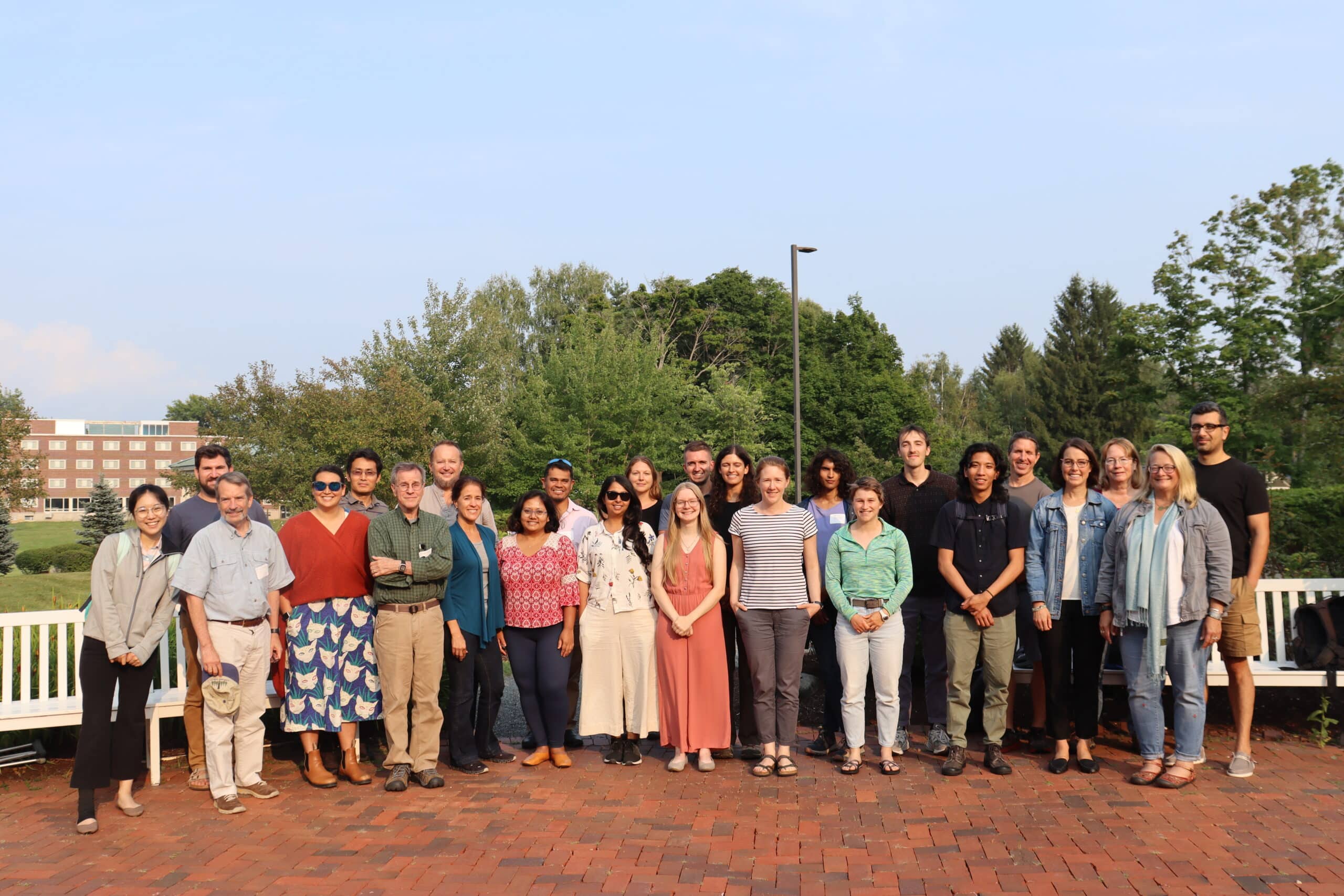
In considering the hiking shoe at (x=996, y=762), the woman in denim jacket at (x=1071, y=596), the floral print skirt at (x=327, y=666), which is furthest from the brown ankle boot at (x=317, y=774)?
the woman in denim jacket at (x=1071, y=596)

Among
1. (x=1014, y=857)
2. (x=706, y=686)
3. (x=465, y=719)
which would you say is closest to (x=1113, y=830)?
(x=1014, y=857)

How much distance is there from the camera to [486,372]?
3878 cm

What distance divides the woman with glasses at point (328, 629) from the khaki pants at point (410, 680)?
144 mm

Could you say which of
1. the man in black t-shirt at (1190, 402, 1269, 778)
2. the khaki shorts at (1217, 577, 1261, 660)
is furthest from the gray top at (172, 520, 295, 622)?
the khaki shorts at (1217, 577, 1261, 660)

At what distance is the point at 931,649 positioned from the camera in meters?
6.65

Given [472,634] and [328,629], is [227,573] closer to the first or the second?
[328,629]

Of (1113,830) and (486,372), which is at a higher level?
(486,372)

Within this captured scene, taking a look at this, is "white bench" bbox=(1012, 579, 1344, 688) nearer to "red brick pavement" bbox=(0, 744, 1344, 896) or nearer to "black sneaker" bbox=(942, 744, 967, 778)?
"red brick pavement" bbox=(0, 744, 1344, 896)

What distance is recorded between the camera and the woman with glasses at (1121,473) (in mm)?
6379

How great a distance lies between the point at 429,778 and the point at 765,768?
2038 millimetres

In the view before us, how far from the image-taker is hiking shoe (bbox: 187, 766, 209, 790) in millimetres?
6145

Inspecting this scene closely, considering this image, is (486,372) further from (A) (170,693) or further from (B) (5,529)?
(A) (170,693)

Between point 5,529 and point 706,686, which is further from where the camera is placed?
point 5,529

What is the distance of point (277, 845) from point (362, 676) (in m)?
1.29
